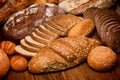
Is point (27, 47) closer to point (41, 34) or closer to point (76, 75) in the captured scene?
point (41, 34)

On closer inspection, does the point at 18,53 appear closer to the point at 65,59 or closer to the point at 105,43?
the point at 65,59

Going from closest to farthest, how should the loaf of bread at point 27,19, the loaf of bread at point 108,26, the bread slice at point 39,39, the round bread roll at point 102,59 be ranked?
1. the round bread roll at point 102,59
2. the loaf of bread at point 108,26
3. the bread slice at point 39,39
4. the loaf of bread at point 27,19

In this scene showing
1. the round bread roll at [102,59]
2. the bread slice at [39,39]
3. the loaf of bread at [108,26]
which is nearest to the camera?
the round bread roll at [102,59]

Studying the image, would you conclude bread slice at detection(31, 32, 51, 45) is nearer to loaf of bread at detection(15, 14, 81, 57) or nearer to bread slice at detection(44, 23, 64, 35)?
loaf of bread at detection(15, 14, 81, 57)

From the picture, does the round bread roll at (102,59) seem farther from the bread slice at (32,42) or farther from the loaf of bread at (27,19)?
the loaf of bread at (27,19)

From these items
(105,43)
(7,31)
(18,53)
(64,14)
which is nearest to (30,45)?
(18,53)

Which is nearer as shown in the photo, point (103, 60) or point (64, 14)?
point (103, 60)

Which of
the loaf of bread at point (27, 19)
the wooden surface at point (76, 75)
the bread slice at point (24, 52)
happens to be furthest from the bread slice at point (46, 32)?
the wooden surface at point (76, 75)

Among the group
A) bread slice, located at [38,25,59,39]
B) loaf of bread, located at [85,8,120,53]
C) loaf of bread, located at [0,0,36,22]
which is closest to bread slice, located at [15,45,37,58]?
bread slice, located at [38,25,59,39]
